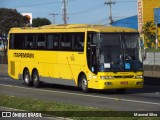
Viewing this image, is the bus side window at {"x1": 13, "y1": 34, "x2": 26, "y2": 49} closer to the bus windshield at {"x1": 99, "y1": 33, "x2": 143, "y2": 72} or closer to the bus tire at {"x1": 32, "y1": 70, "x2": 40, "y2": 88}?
the bus tire at {"x1": 32, "y1": 70, "x2": 40, "y2": 88}

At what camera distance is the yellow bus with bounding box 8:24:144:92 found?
71.3 ft

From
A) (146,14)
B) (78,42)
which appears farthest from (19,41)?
(146,14)

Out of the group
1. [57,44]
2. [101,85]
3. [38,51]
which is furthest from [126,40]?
[38,51]

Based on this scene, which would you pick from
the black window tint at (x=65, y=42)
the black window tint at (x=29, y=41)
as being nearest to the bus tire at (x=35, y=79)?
the black window tint at (x=29, y=41)

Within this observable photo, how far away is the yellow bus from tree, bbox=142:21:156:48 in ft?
270

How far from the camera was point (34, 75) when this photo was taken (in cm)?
2662

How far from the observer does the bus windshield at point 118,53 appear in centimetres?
2169

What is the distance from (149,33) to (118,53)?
3471 inches

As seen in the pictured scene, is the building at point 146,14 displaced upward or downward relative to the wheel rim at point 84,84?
upward

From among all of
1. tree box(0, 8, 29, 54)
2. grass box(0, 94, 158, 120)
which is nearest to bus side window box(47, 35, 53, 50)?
grass box(0, 94, 158, 120)

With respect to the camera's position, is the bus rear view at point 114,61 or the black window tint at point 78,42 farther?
A: the black window tint at point 78,42

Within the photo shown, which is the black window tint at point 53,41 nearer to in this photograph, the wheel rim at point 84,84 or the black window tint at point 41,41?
the black window tint at point 41,41

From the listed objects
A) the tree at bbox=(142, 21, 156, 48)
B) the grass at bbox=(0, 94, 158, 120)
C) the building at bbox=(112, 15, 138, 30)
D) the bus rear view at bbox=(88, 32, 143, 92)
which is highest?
the building at bbox=(112, 15, 138, 30)

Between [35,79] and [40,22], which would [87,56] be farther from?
[40,22]
